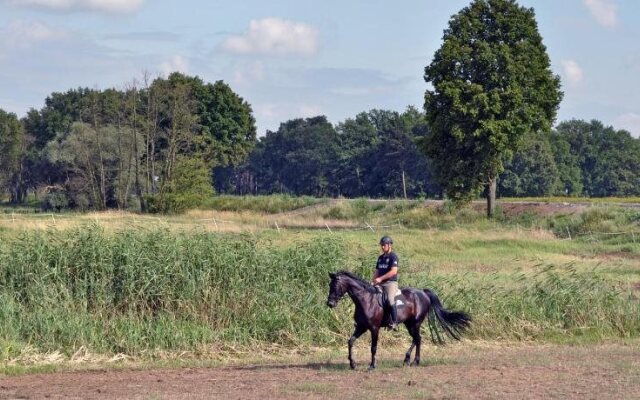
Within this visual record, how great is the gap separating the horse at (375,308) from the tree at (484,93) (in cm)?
3544

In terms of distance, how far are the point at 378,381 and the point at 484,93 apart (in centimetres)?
3925

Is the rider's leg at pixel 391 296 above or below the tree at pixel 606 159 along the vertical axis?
below

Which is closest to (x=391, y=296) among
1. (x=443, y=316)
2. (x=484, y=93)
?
(x=443, y=316)

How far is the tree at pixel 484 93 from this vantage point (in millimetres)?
51906

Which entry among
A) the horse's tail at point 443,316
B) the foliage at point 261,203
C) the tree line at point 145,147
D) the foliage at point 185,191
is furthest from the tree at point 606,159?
the horse's tail at point 443,316

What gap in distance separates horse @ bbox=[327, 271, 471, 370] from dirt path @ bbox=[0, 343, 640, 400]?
61cm

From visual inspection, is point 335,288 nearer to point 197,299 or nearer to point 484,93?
point 197,299

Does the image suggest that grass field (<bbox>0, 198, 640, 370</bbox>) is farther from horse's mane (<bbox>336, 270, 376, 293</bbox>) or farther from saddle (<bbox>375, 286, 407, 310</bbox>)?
horse's mane (<bbox>336, 270, 376, 293</bbox>)

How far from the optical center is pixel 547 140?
331 feet

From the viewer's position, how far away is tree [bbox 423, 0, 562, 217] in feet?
170

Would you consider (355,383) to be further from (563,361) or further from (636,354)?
(636,354)

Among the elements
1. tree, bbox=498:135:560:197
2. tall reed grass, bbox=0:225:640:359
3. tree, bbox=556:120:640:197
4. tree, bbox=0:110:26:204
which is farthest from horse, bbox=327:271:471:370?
tree, bbox=556:120:640:197

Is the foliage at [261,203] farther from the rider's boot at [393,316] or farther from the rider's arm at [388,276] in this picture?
the rider's arm at [388,276]

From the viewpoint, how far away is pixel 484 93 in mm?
51594
